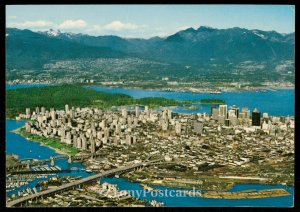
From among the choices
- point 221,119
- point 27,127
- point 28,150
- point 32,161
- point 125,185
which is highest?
point 221,119

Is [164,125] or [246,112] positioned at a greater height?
[246,112]

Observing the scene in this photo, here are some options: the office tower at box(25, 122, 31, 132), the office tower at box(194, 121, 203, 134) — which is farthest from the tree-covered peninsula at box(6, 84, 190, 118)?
the office tower at box(194, 121, 203, 134)

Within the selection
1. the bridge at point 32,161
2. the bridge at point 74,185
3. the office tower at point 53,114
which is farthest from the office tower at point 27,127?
the bridge at point 74,185

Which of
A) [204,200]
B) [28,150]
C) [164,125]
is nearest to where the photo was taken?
[204,200]

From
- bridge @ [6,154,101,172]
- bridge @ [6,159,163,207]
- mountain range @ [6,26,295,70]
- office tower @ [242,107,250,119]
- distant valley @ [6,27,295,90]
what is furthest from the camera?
office tower @ [242,107,250,119]

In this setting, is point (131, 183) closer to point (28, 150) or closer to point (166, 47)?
point (28, 150)

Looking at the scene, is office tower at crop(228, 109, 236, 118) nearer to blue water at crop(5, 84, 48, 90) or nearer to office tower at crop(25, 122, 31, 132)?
blue water at crop(5, 84, 48, 90)

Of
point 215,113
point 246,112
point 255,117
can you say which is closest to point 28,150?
point 215,113

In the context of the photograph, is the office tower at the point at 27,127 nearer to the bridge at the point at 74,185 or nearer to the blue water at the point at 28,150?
the blue water at the point at 28,150
